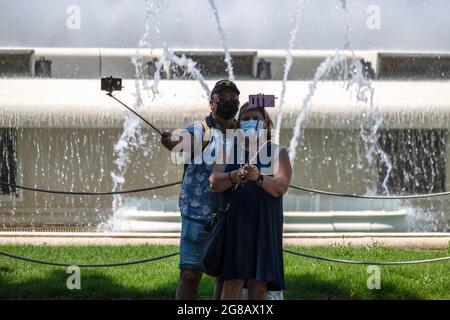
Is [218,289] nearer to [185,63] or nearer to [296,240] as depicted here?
[296,240]

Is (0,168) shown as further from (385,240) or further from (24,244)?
(385,240)

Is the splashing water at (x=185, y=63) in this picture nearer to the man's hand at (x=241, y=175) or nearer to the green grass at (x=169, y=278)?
the green grass at (x=169, y=278)

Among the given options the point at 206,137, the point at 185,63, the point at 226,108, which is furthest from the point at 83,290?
the point at 185,63

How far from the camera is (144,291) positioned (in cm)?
686

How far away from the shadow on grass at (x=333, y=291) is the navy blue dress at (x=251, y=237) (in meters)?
1.97

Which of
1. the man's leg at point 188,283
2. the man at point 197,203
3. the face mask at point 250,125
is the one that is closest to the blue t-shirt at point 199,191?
the man at point 197,203

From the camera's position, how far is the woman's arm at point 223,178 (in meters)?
4.62

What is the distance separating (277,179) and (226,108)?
22.7 inches

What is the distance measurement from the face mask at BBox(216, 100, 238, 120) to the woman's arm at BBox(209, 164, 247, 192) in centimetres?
39

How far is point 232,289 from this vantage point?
4676 mm

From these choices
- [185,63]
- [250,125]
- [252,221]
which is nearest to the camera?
[252,221]

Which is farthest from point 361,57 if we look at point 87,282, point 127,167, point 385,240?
point 87,282

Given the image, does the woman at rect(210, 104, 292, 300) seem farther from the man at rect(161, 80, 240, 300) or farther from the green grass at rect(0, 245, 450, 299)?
the green grass at rect(0, 245, 450, 299)
